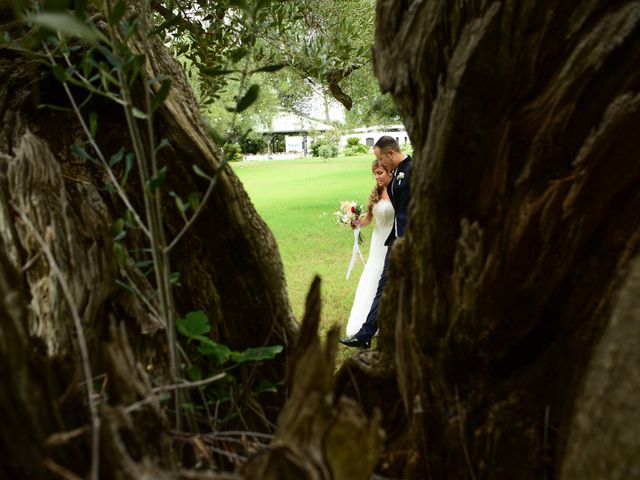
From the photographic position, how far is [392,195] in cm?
674

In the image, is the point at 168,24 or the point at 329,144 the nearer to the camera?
the point at 168,24

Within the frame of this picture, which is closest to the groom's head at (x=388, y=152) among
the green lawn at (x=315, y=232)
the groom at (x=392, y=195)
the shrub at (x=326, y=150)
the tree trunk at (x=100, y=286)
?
the groom at (x=392, y=195)

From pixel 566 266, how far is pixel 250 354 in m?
0.95

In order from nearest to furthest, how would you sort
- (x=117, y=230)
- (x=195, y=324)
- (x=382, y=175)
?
(x=117, y=230) → (x=195, y=324) → (x=382, y=175)

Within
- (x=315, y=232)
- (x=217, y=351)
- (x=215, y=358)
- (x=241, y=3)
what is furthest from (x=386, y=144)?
(x=315, y=232)

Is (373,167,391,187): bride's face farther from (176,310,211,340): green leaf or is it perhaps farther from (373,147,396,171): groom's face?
Answer: (176,310,211,340): green leaf

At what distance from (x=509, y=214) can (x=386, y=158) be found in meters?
5.43

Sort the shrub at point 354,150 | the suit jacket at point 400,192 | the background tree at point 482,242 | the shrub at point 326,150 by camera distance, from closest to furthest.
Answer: the background tree at point 482,242 → the suit jacket at point 400,192 → the shrub at point 326,150 → the shrub at point 354,150

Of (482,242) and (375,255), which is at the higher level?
(482,242)

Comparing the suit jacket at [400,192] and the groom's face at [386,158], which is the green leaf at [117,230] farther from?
the groom's face at [386,158]

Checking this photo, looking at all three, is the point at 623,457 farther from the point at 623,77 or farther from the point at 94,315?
the point at 94,315

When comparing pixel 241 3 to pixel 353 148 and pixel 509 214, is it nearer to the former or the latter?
pixel 509 214

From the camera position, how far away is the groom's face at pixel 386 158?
692 centimetres

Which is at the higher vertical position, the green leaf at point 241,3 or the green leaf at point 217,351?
the green leaf at point 241,3
